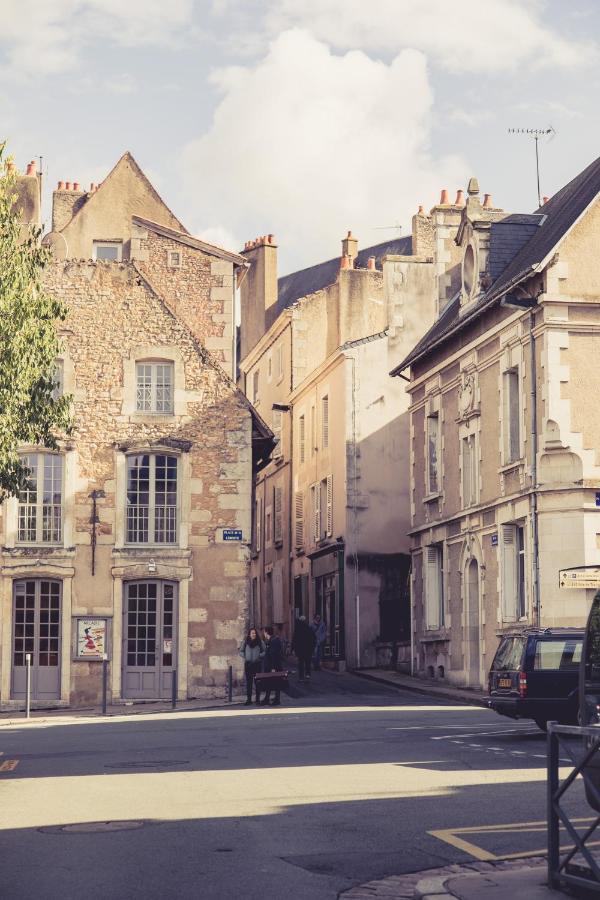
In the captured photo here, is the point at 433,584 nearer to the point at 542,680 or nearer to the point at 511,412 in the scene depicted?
the point at 511,412

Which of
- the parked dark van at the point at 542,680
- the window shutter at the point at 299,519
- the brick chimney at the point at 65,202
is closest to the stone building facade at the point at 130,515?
the brick chimney at the point at 65,202

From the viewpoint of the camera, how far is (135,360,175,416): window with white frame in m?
32.5

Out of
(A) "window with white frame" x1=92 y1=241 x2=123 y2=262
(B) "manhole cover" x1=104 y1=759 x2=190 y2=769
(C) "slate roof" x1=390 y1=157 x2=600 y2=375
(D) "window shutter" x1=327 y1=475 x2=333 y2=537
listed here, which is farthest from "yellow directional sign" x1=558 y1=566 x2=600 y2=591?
(D) "window shutter" x1=327 y1=475 x2=333 y2=537

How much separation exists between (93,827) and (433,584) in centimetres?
2667

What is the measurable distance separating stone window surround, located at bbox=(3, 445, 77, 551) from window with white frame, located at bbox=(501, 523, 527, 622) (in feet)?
30.7

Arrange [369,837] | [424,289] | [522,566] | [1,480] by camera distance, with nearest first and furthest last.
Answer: [369,837], [1,480], [522,566], [424,289]

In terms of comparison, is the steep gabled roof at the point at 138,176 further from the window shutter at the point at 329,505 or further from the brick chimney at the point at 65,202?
the window shutter at the point at 329,505

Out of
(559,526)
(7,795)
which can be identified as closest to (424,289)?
(559,526)

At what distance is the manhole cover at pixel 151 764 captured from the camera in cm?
1552

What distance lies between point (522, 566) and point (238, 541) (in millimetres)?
6284

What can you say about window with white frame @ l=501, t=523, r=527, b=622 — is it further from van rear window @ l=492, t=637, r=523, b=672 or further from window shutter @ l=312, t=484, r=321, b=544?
window shutter @ l=312, t=484, r=321, b=544

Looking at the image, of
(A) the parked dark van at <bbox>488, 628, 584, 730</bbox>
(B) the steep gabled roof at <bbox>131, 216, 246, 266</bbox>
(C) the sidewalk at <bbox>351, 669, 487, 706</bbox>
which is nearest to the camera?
(A) the parked dark van at <bbox>488, 628, 584, 730</bbox>

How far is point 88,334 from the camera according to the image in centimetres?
3256

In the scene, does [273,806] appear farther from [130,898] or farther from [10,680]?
[10,680]
